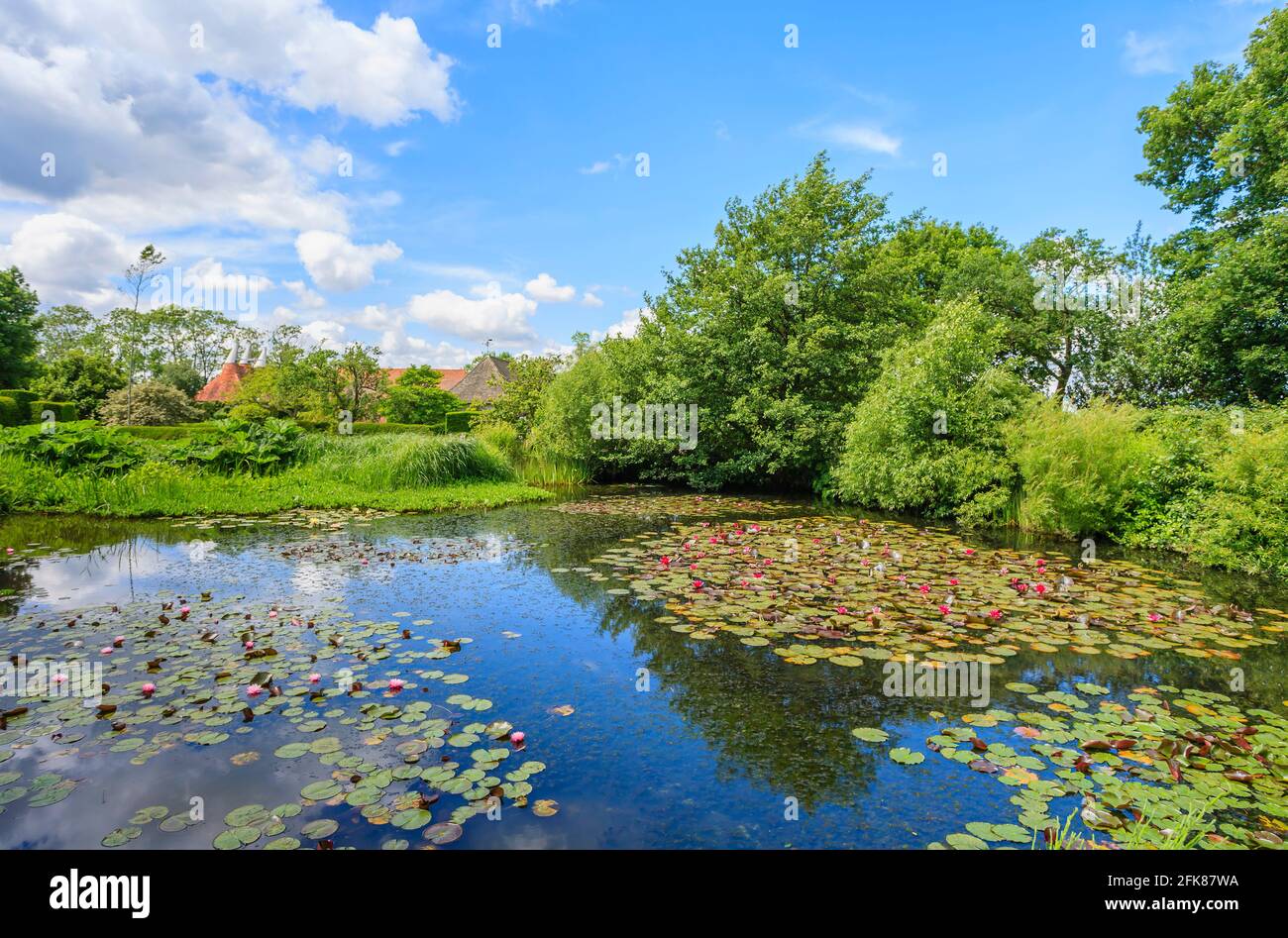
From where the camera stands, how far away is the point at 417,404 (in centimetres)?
3503

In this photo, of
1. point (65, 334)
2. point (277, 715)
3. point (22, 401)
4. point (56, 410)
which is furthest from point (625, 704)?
point (65, 334)

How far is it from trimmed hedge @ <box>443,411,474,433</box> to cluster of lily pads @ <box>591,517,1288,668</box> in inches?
848

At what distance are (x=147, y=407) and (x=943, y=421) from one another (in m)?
31.7

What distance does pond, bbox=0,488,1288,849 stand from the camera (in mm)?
2768

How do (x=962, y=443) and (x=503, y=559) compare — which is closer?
(x=503, y=559)

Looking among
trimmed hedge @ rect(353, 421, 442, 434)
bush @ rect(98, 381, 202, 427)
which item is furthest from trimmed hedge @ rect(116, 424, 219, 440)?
trimmed hedge @ rect(353, 421, 442, 434)

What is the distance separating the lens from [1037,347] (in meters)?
24.8

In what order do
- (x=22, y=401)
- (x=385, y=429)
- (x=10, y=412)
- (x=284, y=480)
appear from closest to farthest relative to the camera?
(x=284, y=480), (x=10, y=412), (x=385, y=429), (x=22, y=401)

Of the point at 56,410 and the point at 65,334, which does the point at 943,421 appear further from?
the point at 65,334

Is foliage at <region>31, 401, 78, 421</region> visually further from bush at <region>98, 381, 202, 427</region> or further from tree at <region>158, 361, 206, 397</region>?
tree at <region>158, 361, 206, 397</region>

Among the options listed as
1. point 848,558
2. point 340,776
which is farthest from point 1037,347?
point 340,776
